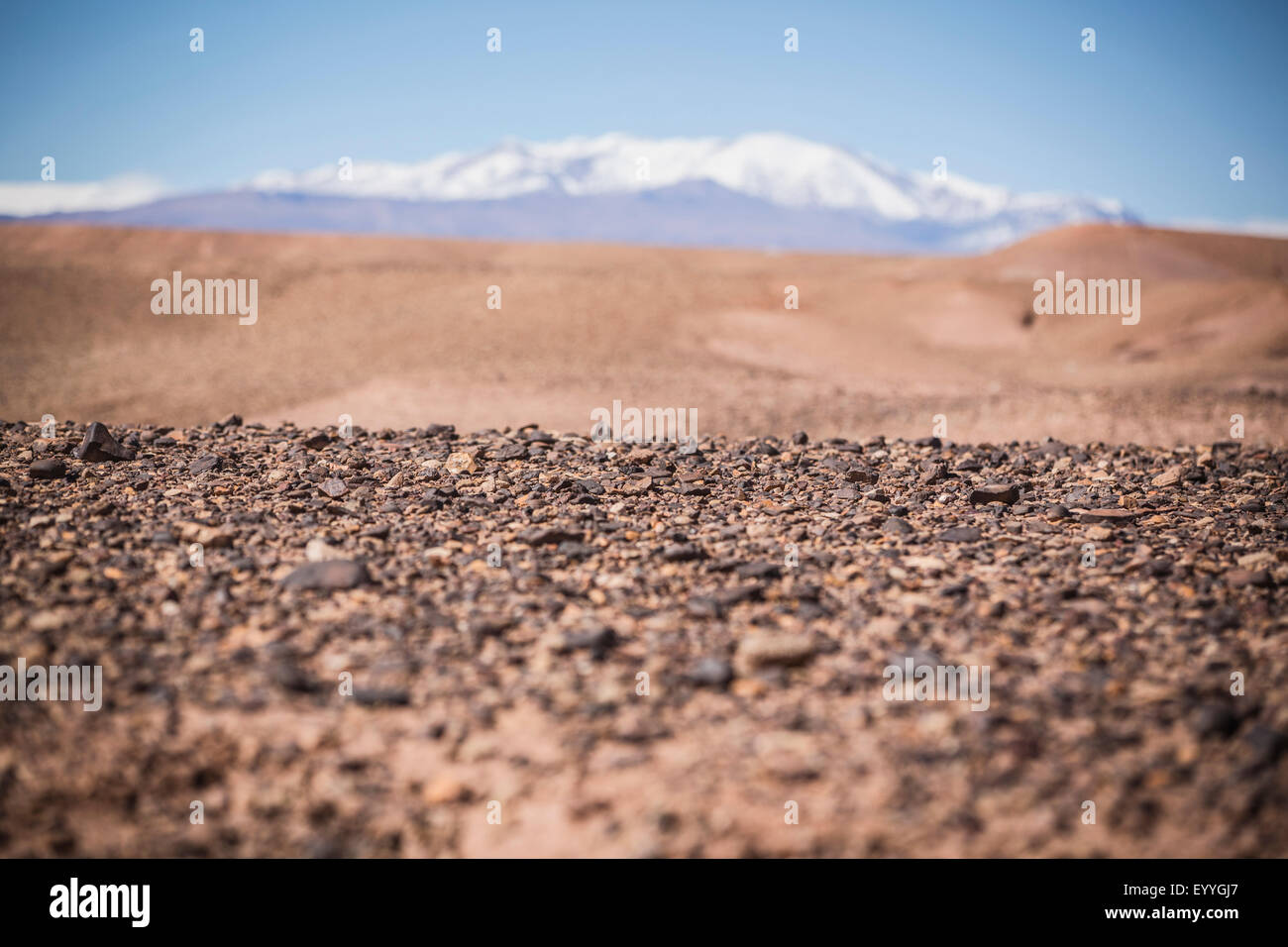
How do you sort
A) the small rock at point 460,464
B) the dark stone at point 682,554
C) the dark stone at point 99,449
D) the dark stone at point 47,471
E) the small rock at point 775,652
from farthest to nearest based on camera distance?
1. the small rock at point 460,464
2. the dark stone at point 99,449
3. the dark stone at point 47,471
4. the dark stone at point 682,554
5. the small rock at point 775,652

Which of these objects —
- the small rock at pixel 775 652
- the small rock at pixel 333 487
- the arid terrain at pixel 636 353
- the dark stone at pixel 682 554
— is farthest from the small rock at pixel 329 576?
the arid terrain at pixel 636 353

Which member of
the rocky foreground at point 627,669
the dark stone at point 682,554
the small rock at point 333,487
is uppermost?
the small rock at point 333,487

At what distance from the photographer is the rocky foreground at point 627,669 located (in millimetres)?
3340

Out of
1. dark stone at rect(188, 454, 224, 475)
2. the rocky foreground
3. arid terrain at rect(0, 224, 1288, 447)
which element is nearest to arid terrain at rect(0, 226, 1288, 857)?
the rocky foreground

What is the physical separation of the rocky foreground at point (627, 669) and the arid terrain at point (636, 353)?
8595 millimetres

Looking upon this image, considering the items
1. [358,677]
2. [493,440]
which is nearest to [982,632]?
[358,677]

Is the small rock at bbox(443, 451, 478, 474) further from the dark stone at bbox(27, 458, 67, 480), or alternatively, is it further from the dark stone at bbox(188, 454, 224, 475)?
the dark stone at bbox(27, 458, 67, 480)

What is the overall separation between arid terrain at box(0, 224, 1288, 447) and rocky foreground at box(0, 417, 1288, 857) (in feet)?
28.2

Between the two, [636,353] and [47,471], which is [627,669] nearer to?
[47,471]

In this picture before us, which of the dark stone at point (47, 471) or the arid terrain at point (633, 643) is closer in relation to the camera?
the arid terrain at point (633, 643)

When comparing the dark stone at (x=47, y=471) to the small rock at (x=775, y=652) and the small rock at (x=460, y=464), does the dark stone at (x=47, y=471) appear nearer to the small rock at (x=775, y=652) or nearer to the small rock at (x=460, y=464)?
the small rock at (x=460, y=464)

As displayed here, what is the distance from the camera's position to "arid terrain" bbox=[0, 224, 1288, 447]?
53.6ft

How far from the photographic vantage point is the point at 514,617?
4742 mm

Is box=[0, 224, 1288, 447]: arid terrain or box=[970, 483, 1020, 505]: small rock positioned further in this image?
box=[0, 224, 1288, 447]: arid terrain
